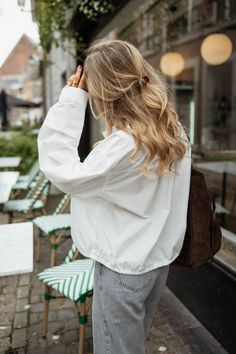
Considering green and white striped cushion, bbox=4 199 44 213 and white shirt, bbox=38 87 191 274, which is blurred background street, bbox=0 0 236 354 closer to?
green and white striped cushion, bbox=4 199 44 213

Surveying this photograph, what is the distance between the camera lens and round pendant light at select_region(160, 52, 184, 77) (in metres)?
6.36

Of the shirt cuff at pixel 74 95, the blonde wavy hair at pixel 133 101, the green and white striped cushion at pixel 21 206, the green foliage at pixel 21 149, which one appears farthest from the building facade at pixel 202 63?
the green foliage at pixel 21 149

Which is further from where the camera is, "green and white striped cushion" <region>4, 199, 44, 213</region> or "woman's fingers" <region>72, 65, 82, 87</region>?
"green and white striped cushion" <region>4, 199, 44, 213</region>

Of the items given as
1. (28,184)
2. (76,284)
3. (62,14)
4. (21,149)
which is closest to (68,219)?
(76,284)

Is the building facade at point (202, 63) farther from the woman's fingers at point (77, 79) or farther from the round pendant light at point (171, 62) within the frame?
the woman's fingers at point (77, 79)

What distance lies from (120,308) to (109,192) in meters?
0.44

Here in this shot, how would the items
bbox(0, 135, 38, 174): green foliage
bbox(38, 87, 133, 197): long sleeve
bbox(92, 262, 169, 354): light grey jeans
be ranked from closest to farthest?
bbox(38, 87, 133, 197): long sleeve → bbox(92, 262, 169, 354): light grey jeans → bbox(0, 135, 38, 174): green foliage

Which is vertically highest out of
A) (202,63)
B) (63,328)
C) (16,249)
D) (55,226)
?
(202,63)

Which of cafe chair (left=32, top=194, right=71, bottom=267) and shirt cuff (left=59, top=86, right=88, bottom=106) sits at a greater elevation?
shirt cuff (left=59, top=86, right=88, bottom=106)

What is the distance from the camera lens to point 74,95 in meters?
1.46

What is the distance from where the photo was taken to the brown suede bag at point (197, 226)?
161cm

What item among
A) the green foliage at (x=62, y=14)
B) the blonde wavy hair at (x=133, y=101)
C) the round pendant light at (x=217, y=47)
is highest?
the green foliage at (x=62, y=14)

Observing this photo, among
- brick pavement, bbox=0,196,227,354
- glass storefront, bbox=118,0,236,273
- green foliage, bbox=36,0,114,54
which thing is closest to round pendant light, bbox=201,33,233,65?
glass storefront, bbox=118,0,236,273

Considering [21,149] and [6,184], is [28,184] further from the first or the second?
[21,149]
